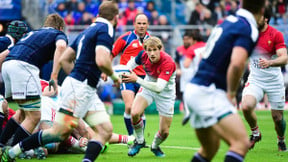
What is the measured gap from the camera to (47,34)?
8711 millimetres

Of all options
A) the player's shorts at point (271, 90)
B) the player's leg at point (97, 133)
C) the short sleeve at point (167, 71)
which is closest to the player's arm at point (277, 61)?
the player's shorts at point (271, 90)

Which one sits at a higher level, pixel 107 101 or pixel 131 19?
pixel 131 19

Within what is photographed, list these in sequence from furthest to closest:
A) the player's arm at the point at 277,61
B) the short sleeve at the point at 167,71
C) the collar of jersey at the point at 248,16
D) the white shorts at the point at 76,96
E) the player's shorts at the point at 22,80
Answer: the player's arm at the point at 277,61 → the short sleeve at the point at 167,71 → the player's shorts at the point at 22,80 → the white shorts at the point at 76,96 → the collar of jersey at the point at 248,16

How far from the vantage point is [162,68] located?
31.4 feet

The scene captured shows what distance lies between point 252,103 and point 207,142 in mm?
4058

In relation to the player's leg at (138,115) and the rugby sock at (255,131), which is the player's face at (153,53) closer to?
the player's leg at (138,115)

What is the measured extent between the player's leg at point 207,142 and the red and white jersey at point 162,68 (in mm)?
3077

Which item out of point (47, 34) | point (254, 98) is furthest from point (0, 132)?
point (254, 98)

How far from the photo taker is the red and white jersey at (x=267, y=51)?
10398 millimetres

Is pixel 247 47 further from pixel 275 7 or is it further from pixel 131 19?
pixel 275 7

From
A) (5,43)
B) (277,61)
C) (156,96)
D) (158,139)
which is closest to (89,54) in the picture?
(156,96)

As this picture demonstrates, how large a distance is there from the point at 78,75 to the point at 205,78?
197 cm

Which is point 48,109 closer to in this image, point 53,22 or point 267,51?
point 53,22

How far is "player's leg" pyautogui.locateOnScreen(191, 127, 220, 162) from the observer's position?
6258 millimetres
